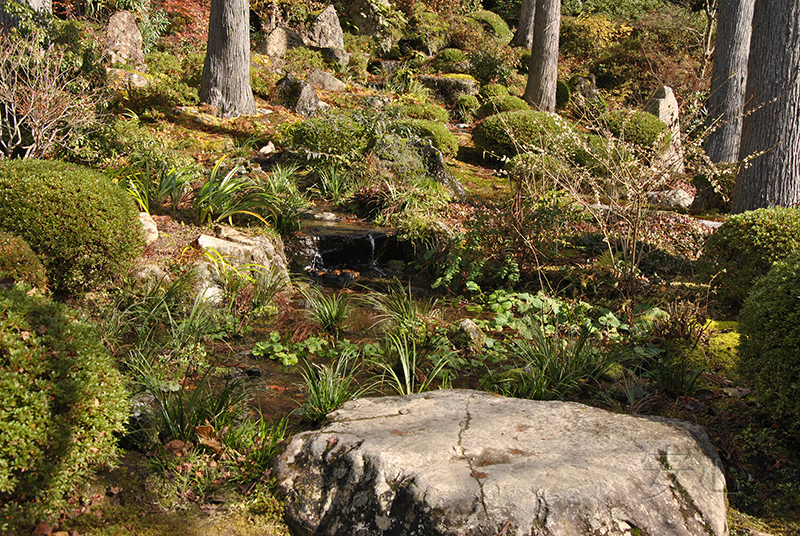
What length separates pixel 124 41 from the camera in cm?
1222

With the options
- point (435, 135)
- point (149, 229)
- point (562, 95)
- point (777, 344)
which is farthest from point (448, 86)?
point (777, 344)

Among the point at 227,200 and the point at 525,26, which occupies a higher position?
the point at 525,26

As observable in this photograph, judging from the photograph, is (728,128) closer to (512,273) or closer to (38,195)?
(512,273)

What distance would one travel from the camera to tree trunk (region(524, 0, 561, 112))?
13672mm

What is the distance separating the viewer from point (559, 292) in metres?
6.16

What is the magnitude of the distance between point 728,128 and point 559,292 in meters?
7.46

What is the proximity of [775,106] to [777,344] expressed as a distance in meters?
5.00

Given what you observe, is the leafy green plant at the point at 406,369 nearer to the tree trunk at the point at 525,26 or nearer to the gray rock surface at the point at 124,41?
the gray rock surface at the point at 124,41

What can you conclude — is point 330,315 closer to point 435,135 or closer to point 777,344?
point 777,344

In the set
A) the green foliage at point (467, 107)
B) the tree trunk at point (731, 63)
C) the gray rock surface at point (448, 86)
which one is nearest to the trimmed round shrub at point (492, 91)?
the gray rock surface at point (448, 86)

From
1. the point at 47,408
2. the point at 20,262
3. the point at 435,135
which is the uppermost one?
the point at 435,135

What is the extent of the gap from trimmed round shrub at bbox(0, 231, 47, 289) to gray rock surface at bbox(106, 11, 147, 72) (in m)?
8.93

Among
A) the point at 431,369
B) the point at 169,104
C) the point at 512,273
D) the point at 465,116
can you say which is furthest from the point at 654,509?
the point at 465,116

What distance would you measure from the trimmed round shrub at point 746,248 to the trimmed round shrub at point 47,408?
5.09m
